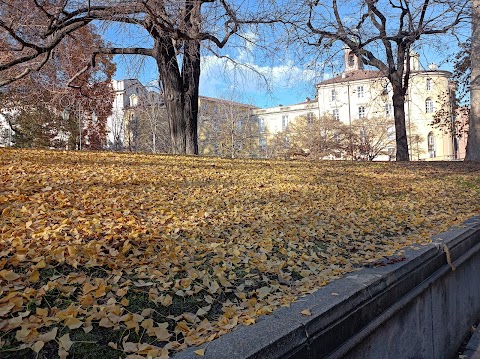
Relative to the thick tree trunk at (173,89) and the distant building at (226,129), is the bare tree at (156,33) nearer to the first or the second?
the thick tree trunk at (173,89)

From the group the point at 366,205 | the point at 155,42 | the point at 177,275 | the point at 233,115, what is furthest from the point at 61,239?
the point at 233,115

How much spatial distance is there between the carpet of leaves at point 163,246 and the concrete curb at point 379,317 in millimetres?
203

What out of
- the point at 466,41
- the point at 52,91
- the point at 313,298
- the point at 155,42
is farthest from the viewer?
the point at 466,41

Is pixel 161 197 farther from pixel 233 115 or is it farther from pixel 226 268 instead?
pixel 233 115

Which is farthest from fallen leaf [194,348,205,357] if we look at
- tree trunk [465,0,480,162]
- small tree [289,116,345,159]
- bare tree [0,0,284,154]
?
small tree [289,116,345,159]

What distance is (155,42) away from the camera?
10938 mm

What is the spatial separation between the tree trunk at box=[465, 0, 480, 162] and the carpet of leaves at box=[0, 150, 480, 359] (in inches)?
302

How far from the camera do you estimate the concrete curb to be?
1.99m

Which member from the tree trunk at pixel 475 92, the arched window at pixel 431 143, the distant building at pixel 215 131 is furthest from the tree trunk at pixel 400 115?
the arched window at pixel 431 143

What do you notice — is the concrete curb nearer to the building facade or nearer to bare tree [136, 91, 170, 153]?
the building facade

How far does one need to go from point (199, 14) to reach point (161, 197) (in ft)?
20.6

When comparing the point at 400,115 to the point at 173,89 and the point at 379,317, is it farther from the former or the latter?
the point at 379,317

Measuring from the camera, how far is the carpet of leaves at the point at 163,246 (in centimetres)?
208

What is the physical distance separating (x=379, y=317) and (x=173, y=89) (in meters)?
9.87
